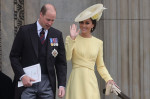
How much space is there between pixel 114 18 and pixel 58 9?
47.4 inches

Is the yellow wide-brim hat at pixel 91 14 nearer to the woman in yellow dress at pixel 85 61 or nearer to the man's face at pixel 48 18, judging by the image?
the woman in yellow dress at pixel 85 61

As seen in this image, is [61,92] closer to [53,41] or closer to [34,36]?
[53,41]

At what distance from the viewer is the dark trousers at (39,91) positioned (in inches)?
205

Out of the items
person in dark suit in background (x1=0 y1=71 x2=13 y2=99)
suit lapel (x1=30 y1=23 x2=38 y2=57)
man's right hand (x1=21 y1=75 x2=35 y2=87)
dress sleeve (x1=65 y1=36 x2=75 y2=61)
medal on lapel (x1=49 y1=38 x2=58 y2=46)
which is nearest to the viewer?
man's right hand (x1=21 y1=75 x2=35 y2=87)

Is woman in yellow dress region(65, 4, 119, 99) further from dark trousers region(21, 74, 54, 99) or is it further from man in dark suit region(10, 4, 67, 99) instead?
dark trousers region(21, 74, 54, 99)

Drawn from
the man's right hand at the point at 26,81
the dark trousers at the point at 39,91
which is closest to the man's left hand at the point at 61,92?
the dark trousers at the point at 39,91

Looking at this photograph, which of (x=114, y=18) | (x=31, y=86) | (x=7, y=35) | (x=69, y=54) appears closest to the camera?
(x=31, y=86)

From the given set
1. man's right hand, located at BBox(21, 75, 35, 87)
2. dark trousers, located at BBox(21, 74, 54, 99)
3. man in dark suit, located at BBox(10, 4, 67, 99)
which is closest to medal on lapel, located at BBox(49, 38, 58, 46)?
man in dark suit, located at BBox(10, 4, 67, 99)

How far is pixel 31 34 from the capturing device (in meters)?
5.31

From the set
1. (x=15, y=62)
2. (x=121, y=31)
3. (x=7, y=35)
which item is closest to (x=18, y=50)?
(x=15, y=62)

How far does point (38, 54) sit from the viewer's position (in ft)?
17.3

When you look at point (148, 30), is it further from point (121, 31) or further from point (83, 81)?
point (83, 81)

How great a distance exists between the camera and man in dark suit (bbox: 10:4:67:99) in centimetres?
520

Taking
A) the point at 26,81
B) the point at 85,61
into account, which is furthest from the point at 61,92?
the point at 85,61
